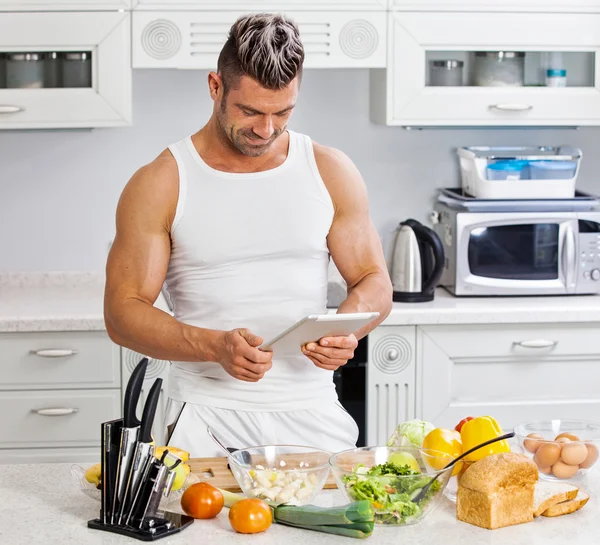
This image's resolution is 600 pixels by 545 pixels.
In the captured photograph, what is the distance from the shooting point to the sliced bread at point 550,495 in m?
1.42

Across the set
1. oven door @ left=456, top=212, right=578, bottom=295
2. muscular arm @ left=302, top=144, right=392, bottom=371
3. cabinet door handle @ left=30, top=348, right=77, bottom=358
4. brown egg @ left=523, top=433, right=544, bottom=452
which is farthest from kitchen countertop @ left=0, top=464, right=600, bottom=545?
oven door @ left=456, top=212, right=578, bottom=295

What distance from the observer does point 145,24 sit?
297 centimetres

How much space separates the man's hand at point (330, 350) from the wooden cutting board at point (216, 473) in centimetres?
23

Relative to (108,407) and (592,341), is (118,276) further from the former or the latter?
(592,341)


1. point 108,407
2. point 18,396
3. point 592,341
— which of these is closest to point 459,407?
point 592,341

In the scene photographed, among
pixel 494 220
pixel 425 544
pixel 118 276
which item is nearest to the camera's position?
pixel 425 544

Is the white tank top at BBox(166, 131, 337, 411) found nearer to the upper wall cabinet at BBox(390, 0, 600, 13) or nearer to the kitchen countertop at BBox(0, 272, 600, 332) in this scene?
the kitchen countertop at BBox(0, 272, 600, 332)

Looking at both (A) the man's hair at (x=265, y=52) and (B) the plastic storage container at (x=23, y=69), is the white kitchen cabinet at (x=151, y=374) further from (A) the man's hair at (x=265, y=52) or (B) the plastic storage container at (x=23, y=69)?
(A) the man's hair at (x=265, y=52)

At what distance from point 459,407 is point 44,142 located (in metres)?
1.68

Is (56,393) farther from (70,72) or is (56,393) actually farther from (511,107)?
(511,107)

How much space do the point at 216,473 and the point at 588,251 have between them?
1.92 meters

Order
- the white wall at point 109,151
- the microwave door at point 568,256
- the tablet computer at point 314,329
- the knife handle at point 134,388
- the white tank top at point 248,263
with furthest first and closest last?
the white wall at point 109,151 → the microwave door at point 568,256 → the white tank top at point 248,263 → the tablet computer at point 314,329 → the knife handle at point 134,388

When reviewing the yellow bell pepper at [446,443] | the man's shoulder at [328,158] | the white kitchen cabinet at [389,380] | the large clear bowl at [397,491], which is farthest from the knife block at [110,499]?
the white kitchen cabinet at [389,380]

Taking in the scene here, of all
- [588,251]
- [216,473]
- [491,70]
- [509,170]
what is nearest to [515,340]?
[588,251]
